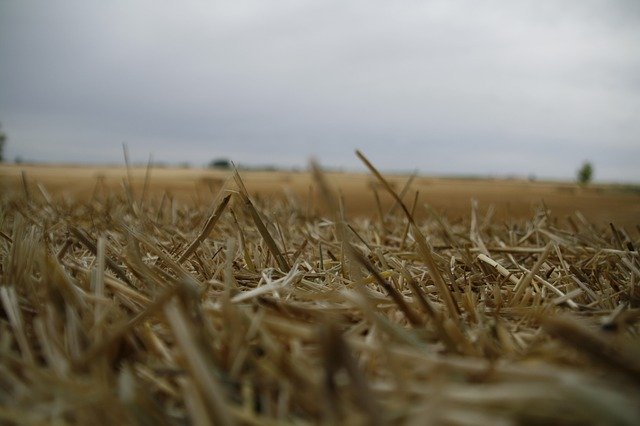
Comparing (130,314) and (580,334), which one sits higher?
(580,334)

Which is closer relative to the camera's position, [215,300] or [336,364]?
[336,364]

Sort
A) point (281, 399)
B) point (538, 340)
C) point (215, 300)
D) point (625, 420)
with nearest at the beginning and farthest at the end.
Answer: point (625, 420) < point (281, 399) < point (538, 340) < point (215, 300)

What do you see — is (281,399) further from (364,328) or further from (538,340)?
(538,340)

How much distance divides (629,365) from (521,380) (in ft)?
0.29

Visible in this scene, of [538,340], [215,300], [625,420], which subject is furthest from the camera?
[215,300]

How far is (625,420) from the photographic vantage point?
32 cm

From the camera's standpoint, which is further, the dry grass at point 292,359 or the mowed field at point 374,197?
the mowed field at point 374,197

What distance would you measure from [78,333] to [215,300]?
0.22 m

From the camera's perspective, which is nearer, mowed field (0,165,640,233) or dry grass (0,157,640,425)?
dry grass (0,157,640,425)

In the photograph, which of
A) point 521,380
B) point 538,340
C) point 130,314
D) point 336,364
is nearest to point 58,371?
point 130,314

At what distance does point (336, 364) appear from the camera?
1.22 ft

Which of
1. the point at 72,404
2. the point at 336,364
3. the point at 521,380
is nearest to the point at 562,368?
the point at 521,380

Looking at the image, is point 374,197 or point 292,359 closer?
point 292,359

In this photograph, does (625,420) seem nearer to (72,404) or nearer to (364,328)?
(364,328)
